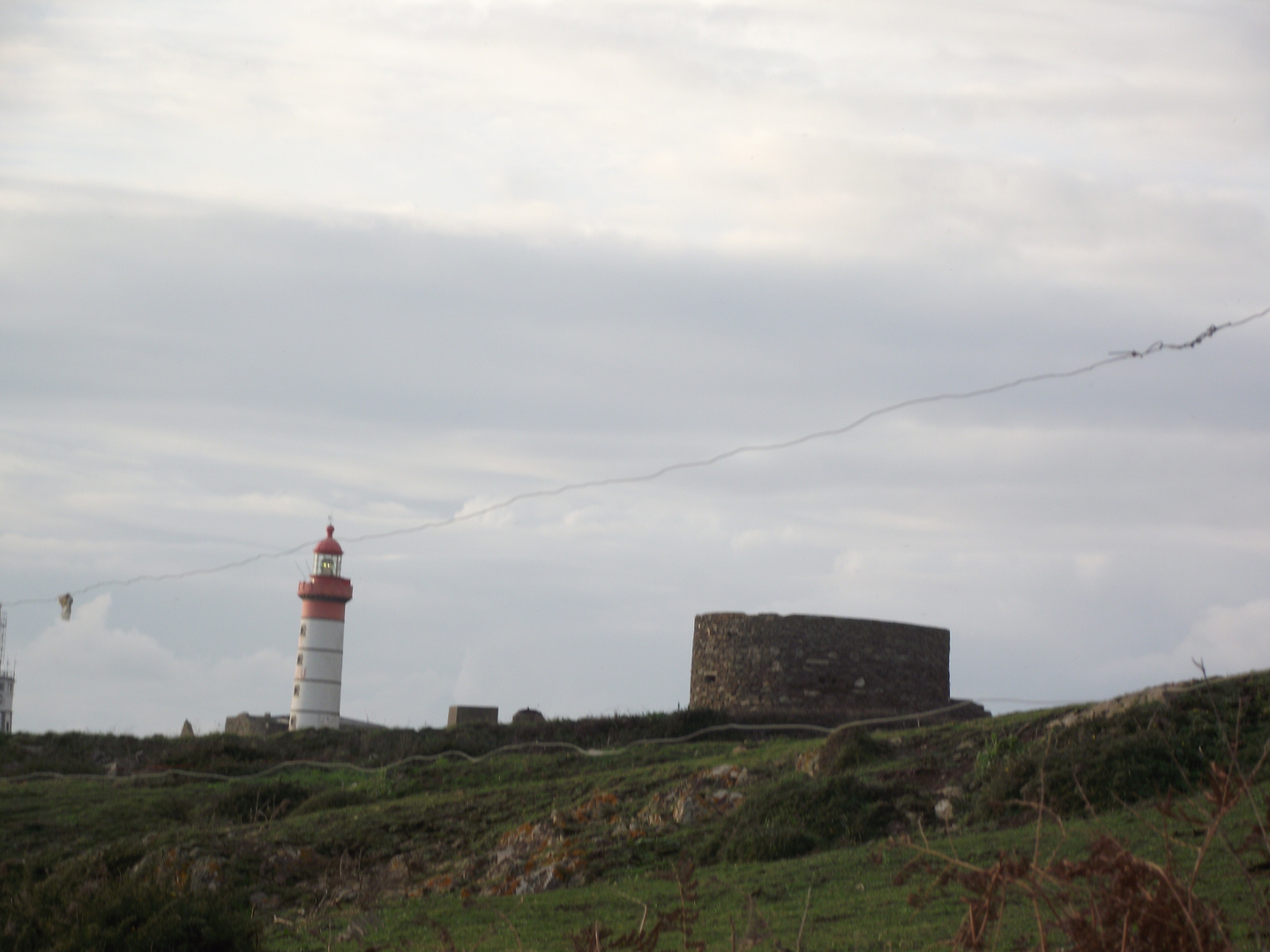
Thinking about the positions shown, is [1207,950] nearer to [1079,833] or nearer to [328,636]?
[1079,833]

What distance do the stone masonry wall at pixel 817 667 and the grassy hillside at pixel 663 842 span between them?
3.61 m

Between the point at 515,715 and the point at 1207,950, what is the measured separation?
23.9 metres

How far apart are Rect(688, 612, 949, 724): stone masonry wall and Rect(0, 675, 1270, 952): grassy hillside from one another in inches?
142

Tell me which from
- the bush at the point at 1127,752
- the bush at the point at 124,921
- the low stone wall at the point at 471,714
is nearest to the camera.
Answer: the bush at the point at 124,921

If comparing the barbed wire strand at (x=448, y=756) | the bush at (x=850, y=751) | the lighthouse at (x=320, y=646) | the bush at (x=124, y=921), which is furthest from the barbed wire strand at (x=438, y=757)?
the lighthouse at (x=320, y=646)

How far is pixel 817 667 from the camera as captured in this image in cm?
2314

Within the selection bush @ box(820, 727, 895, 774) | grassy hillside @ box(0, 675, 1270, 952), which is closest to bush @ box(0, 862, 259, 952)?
grassy hillside @ box(0, 675, 1270, 952)

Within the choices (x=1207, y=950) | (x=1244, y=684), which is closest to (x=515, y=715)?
(x=1244, y=684)

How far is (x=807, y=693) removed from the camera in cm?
2303

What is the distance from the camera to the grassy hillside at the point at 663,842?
7.47m

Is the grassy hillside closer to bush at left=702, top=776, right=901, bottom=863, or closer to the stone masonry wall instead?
bush at left=702, top=776, right=901, bottom=863

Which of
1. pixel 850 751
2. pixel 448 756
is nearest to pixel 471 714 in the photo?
pixel 448 756

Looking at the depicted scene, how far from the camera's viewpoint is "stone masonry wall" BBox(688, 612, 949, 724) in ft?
75.5

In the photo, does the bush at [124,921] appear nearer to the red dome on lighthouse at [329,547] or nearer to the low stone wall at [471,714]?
the low stone wall at [471,714]
